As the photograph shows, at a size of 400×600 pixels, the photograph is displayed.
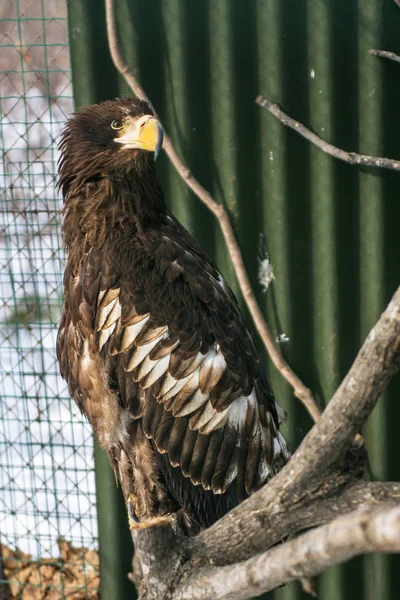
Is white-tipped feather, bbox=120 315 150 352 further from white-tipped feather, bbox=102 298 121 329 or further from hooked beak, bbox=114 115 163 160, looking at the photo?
hooked beak, bbox=114 115 163 160

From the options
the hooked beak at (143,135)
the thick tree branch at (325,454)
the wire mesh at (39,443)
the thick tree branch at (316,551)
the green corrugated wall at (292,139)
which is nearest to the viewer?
the thick tree branch at (316,551)

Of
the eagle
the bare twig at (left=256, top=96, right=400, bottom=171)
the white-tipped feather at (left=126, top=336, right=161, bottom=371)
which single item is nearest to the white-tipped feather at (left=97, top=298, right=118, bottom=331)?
the eagle

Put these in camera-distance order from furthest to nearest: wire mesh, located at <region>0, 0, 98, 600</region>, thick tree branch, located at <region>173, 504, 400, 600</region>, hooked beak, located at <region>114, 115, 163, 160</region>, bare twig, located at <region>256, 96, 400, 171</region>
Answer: wire mesh, located at <region>0, 0, 98, 600</region>, bare twig, located at <region>256, 96, 400, 171</region>, hooked beak, located at <region>114, 115, 163, 160</region>, thick tree branch, located at <region>173, 504, 400, 600</region>

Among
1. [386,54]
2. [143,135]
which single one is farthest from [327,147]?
[143,135]

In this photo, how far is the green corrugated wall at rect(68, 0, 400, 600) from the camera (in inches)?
133

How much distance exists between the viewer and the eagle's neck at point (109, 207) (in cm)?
271

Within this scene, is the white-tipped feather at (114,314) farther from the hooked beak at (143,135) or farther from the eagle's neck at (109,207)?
the hooked beak at (143,135)

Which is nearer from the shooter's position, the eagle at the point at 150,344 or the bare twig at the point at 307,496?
the bare twig at the point at 307,496

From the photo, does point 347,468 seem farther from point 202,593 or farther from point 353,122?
point 353,122

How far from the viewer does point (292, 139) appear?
3.46 meters

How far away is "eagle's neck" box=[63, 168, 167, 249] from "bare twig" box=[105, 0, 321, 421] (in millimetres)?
630

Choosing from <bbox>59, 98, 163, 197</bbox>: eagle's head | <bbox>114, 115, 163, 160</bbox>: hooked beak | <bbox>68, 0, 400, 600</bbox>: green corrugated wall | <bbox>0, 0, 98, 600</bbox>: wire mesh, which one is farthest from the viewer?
<bbox>0, 0, 98, 600</bbox>: wire mesh

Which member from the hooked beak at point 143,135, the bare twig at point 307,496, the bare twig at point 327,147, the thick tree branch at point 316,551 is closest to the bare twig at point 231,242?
the bare twig at point 327,147

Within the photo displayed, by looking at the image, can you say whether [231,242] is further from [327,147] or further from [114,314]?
[114,314]
